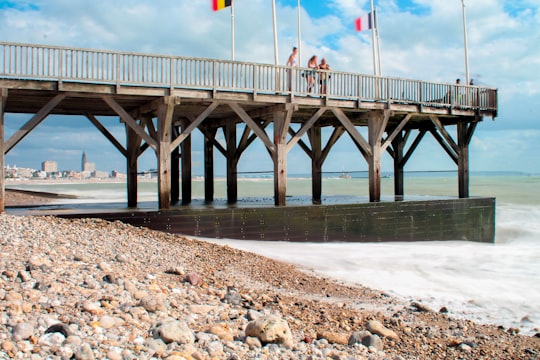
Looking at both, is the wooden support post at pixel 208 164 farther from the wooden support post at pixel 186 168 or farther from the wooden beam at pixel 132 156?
the wooden beam at pixel 132 156

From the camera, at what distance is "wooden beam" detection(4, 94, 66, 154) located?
11.0 metres

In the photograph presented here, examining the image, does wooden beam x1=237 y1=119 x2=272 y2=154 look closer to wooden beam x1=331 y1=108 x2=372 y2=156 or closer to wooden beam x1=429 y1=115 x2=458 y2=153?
wooden beam x1=331 y1=108 x2=372 y2=156

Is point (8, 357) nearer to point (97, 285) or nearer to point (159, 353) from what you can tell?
point (159, 353)

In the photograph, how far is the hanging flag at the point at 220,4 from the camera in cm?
1548

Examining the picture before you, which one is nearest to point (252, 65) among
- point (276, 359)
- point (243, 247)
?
point (243, 247)

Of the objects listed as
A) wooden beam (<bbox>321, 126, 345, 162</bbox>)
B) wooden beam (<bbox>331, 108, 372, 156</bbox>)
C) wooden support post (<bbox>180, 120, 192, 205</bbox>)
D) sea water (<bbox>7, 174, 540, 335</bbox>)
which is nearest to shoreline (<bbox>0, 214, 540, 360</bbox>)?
sea water (<bbox>7, 174, 540, 335</bbox>)

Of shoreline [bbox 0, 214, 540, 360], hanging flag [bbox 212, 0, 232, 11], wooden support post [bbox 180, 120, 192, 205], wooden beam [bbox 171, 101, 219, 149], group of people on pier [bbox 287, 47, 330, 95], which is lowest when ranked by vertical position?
shoreline [bbox 0, 214, 540, 360]

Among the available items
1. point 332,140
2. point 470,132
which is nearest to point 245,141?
point 332,140

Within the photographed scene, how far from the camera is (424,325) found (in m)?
5.73

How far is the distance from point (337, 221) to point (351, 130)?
2.93 m

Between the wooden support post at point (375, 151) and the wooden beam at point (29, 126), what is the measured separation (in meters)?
8.87

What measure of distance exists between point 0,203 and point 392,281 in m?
8.46

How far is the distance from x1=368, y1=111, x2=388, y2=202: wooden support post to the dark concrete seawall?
2.67ft

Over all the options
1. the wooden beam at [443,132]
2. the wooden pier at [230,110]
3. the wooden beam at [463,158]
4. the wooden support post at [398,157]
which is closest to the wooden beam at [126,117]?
the wooden pier at [230,110]
